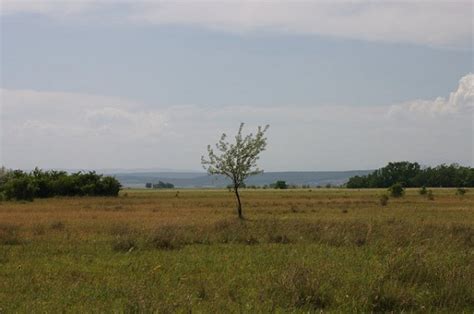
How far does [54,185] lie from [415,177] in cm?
12171

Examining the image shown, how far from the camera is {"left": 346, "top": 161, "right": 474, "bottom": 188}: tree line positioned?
16100cm

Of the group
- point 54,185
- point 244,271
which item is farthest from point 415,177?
point 244,271

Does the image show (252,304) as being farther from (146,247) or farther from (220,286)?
(146,247)

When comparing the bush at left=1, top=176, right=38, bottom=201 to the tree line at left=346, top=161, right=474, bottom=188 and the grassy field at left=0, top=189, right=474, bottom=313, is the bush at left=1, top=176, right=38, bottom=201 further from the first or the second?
the tree line at left=346, top=161, right=474, bottom=188

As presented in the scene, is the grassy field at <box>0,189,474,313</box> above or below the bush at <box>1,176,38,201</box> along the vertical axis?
below

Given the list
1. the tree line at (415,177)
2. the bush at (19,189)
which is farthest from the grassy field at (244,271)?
the tree line at (415,177)

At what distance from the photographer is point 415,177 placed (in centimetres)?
17000

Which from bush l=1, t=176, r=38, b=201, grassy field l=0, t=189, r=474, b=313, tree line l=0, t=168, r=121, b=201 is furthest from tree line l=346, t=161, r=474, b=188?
grassy field l=0, t=189, r=474, b=313

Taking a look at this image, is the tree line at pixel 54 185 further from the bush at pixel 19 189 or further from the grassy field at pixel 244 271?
the grassy field at pixel 244 271

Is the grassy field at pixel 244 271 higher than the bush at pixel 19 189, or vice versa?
the bush at pixel 19 189

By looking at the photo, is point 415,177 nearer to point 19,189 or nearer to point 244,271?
point 19,189

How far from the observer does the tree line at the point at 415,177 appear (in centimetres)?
16100

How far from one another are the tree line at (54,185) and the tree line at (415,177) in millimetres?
101443

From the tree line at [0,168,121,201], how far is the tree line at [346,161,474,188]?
101m
